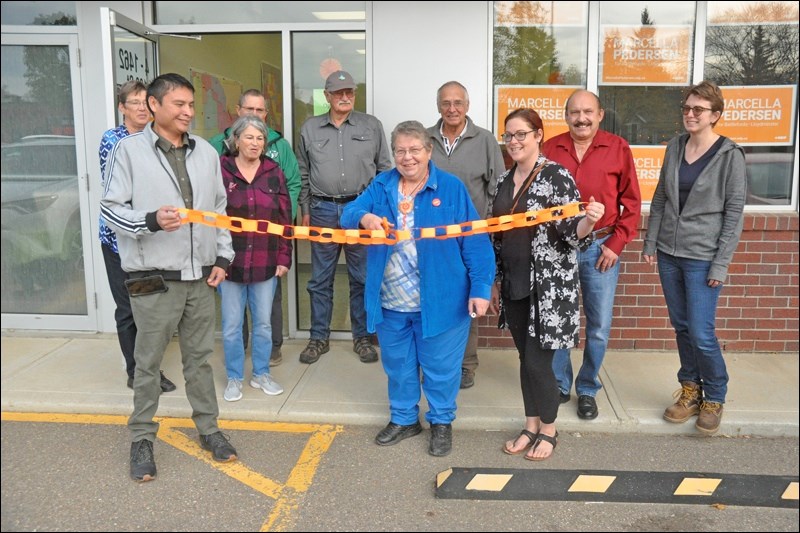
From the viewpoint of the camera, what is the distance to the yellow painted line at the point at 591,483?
12.3ft

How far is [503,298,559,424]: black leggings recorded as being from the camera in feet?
13.0

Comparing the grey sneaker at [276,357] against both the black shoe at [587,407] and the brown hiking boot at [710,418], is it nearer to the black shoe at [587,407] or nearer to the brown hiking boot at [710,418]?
the black shoe at [587,407]

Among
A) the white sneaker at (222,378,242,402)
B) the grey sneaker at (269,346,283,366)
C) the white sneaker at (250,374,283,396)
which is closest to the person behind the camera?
the white sneaker at (222,378,242,402)

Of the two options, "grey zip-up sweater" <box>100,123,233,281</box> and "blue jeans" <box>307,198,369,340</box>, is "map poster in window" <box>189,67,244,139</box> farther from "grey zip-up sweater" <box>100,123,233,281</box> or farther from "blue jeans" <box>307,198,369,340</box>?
"grey zip-up sweater" <box>100,123,233,281</box>

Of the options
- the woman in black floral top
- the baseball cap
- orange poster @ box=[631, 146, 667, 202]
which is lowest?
the woman in black floral top

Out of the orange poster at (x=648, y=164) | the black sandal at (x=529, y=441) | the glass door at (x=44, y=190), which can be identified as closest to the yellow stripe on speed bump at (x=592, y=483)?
the black sandal at (x=529, y=441)

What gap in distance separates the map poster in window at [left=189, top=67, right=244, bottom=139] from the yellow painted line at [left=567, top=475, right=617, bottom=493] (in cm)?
457

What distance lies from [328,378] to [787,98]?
4.54 meters

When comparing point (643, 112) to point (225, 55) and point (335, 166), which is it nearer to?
point (335, 166)

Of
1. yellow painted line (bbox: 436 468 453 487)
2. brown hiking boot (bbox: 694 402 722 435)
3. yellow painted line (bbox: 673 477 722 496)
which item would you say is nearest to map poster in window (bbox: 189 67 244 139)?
yellow painted line (bbox: 436 468 453 487)

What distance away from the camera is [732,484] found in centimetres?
379

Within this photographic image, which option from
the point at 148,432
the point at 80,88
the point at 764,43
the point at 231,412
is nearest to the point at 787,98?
the point at 764,43

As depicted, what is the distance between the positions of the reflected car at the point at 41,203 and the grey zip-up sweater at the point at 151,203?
3.11m

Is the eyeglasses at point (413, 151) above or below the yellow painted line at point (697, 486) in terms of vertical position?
above
